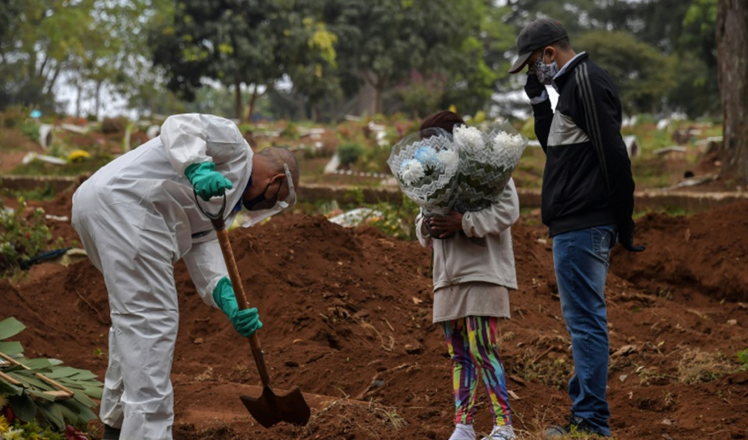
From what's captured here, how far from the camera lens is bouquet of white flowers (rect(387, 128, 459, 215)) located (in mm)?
4355

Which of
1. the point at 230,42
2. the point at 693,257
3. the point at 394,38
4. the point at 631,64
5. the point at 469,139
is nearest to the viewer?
the point at 469,139

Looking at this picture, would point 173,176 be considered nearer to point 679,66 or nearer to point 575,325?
point 575,325

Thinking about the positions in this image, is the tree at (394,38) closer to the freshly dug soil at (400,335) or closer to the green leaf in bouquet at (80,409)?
the freshly dug soil at (400,335)

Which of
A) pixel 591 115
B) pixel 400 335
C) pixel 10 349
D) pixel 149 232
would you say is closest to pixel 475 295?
pixel 591 115

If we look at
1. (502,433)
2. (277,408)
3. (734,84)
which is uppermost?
(277,408)

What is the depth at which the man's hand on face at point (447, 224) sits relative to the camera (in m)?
4.41

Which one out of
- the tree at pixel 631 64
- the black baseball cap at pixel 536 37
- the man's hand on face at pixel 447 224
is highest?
the black baseball cap at pixel 536 37

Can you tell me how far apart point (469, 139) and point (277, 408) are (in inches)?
58.9

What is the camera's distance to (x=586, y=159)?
14.5 feet

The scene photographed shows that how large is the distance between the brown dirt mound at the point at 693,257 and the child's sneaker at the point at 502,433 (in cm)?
438

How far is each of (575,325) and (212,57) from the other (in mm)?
21863

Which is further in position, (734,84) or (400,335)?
(734,84)

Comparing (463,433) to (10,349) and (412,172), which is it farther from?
(10,349)

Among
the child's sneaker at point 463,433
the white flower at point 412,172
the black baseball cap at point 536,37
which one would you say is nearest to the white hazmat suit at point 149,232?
the white flower at point 412,172
